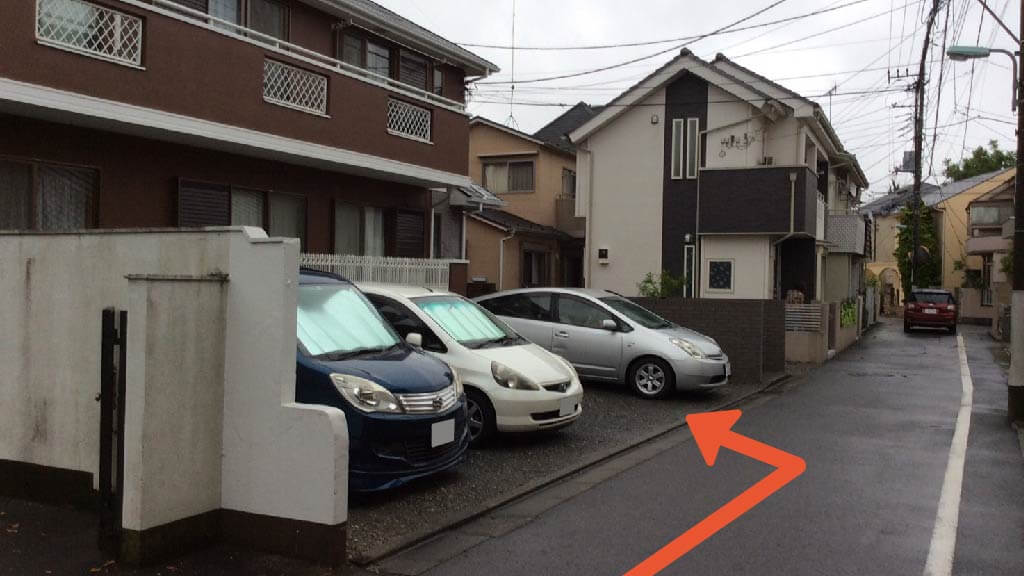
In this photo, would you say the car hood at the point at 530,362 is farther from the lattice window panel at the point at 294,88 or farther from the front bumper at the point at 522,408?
the lattice window panel at the point at 294,88

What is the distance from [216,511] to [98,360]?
1286 mm

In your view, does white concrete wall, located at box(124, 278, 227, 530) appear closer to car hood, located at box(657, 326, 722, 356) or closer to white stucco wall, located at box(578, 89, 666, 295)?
car hood, located at box(657, 326, 722, 356)

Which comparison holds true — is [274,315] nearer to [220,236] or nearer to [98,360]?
[220,236]

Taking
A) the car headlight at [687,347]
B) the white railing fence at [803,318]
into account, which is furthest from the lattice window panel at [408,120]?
the white railing fence at [803,318]

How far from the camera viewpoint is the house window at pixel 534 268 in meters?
26.1

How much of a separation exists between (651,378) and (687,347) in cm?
71

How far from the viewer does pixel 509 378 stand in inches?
342

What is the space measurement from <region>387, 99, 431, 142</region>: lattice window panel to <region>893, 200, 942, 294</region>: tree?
3841 centimetres

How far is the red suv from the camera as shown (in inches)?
1268

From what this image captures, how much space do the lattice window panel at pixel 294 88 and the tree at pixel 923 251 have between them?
41.1m

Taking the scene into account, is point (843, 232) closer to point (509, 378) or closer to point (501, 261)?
point (501, 261)

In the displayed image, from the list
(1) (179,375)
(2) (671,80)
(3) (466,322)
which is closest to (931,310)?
(2) (671,80)

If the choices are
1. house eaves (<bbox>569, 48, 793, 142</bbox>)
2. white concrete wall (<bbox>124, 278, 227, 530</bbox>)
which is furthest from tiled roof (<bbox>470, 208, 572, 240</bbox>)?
white concrete wall (<bbox>124, 278, 227, 530</bbox>)

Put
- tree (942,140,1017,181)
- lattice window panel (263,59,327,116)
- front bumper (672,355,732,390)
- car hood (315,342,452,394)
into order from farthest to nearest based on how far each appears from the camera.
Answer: tree (942,140,1017,181), front bumper (672,355,732,390), lattice window panel (263,59,327,116), car hood (315,342,452,394)
